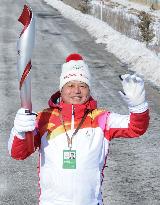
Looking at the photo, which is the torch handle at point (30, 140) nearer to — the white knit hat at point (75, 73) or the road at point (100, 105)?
the white knit hat at point (75, 73)

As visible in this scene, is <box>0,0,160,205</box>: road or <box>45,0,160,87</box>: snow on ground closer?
<box>0,0,160,205</box>: road

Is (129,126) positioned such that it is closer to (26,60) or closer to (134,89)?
(134,89)

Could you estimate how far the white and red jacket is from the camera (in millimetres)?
3104

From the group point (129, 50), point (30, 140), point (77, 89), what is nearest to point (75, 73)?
point (77, 89)

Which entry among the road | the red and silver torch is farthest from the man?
the road

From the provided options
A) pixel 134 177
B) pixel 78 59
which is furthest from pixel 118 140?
pixel 78 59

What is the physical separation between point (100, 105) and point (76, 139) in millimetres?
6538

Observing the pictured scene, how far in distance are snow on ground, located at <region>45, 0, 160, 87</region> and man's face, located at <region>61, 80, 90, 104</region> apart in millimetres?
8419

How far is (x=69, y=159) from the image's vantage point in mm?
3076

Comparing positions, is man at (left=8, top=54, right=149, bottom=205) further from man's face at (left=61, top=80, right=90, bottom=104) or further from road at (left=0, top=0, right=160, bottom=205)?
road at (left=0, top=0, right=160, bottom=205)

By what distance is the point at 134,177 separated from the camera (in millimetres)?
6273

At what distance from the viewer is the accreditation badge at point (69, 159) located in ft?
10.1

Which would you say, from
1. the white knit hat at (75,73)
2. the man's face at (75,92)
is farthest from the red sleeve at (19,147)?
the white knit hat at (75,73)

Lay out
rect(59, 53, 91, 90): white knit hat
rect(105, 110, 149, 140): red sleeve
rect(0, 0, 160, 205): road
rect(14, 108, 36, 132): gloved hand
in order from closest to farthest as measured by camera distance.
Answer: rect(14, 108, 36, 132): gloved hand
rect(105, 110, 149, 140): red sleeve
rect(59, 53, 91, 90): white knit hat
rect(0, 0, 160, 205): road
